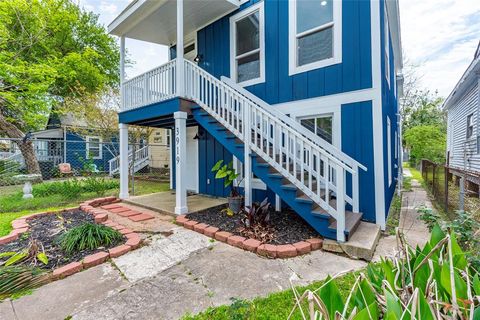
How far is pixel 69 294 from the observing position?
8.26 ft

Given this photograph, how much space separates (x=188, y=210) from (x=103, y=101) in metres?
9.57

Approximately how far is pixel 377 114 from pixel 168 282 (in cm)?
432

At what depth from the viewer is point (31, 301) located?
241 cm

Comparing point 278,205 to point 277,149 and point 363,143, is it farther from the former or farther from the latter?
point 363,143

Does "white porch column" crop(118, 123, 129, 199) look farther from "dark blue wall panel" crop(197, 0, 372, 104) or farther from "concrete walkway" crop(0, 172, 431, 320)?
"concrete walkway" crop(0, 172, 431, 320)

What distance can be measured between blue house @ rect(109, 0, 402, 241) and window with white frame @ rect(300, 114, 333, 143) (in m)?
0.02

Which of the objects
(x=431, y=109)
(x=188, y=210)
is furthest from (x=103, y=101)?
(x=431, y=109)

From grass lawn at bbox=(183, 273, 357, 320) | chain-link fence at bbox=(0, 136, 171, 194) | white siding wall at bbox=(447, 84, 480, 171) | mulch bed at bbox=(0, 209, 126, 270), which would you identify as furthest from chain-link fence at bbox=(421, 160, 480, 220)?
chain-link fence at bbox=(0, 136, 171, 194)

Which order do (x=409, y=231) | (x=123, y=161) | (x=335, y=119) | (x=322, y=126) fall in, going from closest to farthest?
(x=409, y=231)
(x=335, y=119)
(x=322, y=126)
(x=123, y=161)

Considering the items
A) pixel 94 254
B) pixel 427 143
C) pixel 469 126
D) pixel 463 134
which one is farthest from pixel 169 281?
pixel 427 143

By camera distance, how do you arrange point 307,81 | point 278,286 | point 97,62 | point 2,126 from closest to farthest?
point 278,286, point 307,81, point 2,126, point 97,62

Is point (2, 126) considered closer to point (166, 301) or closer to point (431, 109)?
point (166, 301)

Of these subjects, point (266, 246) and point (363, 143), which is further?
point (363, 143)

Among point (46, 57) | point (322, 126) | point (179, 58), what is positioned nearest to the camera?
point (322, 126)
